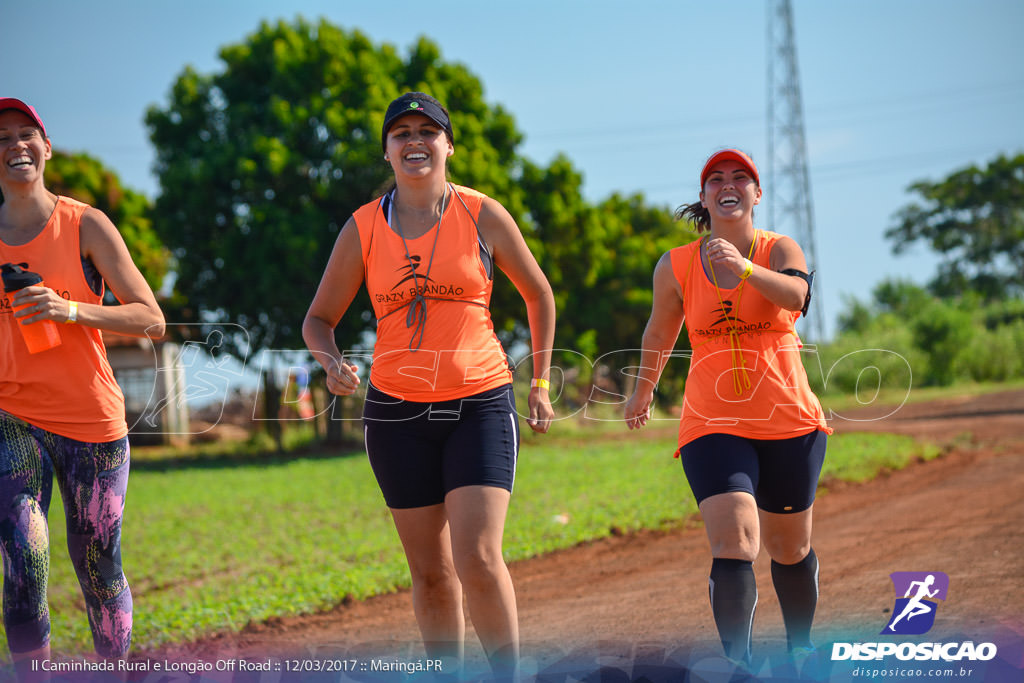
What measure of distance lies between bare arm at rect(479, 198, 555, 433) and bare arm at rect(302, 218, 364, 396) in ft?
1.72

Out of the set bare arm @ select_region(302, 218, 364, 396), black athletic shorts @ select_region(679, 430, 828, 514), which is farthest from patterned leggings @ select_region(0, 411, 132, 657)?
black athletic shorts @ select_region(679, 430, 828, 514)

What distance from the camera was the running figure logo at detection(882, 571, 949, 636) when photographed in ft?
13.9

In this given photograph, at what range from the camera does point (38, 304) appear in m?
3.25

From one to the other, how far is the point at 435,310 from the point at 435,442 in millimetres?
497

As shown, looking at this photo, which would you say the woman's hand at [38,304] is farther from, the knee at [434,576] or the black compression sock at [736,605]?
the black compression sock at [736,605]

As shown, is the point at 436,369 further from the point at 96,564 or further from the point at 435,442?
the point at 96,564

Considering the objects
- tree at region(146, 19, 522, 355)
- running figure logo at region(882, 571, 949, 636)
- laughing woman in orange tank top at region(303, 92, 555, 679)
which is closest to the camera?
laughing woman in orange tank top at region(303, 92, 555, 679)

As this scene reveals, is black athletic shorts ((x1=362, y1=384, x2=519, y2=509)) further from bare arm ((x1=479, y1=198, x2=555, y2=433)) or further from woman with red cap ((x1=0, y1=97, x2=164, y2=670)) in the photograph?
woman with red cap ((x1=0, y1=97, x2=164, y2=670))

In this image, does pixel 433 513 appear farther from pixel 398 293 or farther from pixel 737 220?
pixel 737 220

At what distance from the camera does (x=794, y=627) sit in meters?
3.81

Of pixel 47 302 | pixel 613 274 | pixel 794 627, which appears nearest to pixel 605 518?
pixel 794 627

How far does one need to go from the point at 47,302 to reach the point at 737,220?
8.91 ft

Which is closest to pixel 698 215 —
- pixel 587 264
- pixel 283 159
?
pixel 283 159

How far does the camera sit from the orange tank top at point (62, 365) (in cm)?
340
